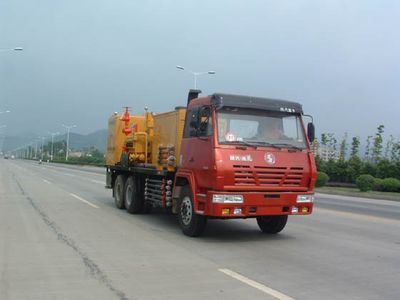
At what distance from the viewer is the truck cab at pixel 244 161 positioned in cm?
995

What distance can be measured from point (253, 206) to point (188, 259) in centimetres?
203

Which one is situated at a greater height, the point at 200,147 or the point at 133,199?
the point at 200,147

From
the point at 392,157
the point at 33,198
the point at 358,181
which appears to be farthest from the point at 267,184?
the point at 392,157

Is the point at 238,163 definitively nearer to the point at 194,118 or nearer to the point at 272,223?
the point at 194,118

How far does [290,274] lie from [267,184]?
9.18 ft

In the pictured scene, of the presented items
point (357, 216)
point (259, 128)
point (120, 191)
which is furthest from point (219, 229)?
point (357, 216)

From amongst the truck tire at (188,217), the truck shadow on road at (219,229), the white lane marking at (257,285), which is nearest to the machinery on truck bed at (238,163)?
the truck tire at (188,217)

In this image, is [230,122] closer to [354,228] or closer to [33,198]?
[354,228]

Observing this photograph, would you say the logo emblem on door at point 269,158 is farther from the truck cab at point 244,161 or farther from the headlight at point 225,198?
the headlight at point 225,198

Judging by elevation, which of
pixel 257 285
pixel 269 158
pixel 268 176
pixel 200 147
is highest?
pixel 200 147

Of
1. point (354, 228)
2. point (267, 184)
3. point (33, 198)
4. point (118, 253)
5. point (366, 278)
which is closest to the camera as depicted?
point (366, 278)

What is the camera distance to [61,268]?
7.86 metres

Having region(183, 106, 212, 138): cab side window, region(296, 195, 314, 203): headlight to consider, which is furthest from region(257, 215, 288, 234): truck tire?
region(183, 106, 212, 138): cab side window

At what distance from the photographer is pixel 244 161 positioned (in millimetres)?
10039
